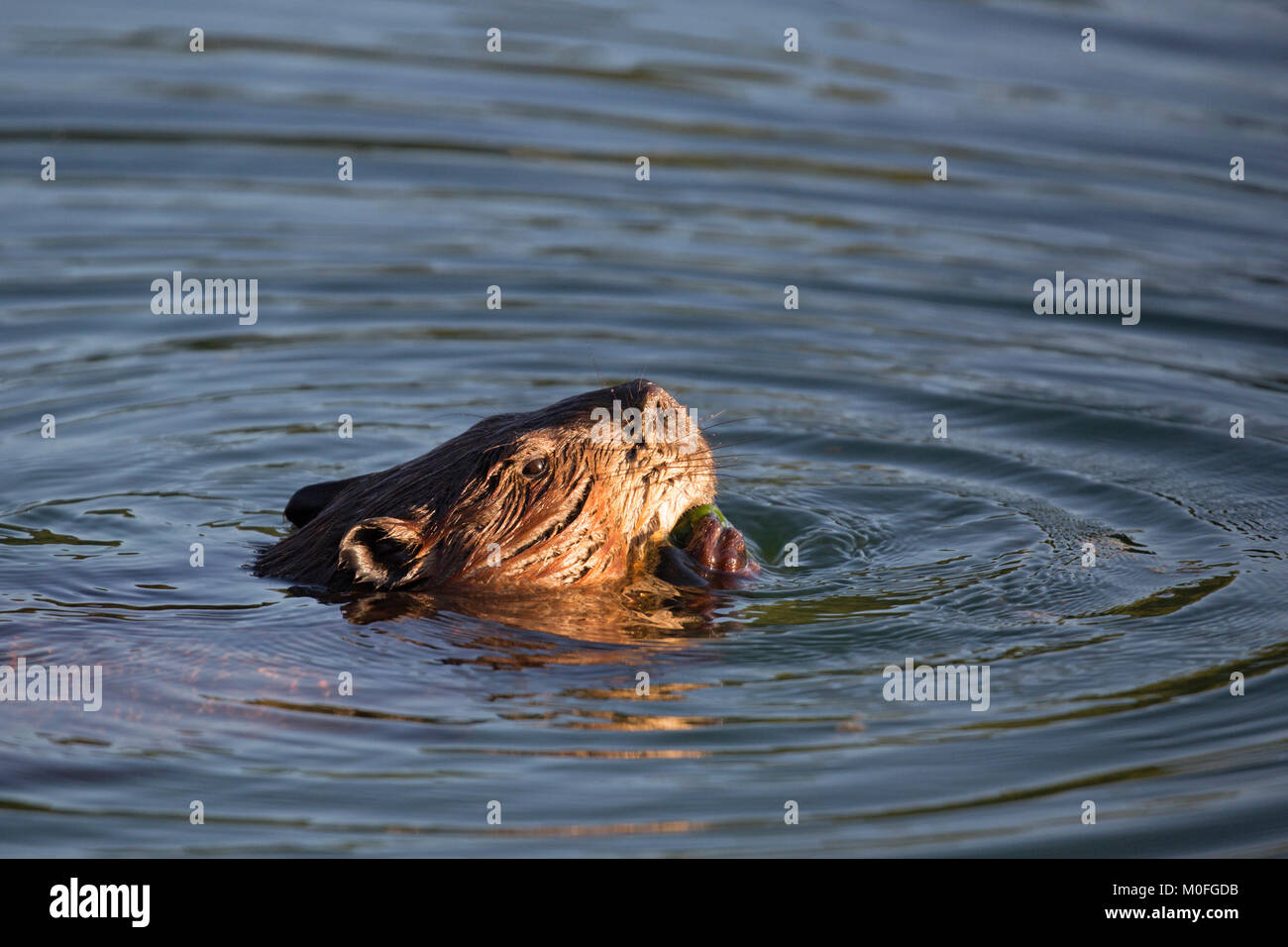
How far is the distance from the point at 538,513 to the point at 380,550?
2.37 ft

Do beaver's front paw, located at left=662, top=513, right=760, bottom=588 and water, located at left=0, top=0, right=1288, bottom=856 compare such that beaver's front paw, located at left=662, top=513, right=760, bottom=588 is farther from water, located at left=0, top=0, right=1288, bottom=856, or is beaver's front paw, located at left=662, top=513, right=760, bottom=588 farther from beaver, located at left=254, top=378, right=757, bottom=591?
water, located at left=0, top=0, right=1288, bottom=856

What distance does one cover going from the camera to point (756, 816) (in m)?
6.09

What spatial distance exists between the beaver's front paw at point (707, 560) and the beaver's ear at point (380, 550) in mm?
1210

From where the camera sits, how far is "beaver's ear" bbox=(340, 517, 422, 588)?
23.3ft

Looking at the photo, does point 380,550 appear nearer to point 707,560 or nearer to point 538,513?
point 538,513

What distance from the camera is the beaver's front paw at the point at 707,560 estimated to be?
775cm

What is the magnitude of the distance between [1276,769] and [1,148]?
1194 centimetres

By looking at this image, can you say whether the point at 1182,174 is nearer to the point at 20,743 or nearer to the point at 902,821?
the point at 902,821

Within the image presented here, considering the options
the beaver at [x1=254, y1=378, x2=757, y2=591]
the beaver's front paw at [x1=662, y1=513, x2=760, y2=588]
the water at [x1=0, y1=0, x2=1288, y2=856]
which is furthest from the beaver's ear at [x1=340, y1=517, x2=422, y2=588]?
the beaver's front paw at [x1=662, y1=513, x2=760, y2=588]

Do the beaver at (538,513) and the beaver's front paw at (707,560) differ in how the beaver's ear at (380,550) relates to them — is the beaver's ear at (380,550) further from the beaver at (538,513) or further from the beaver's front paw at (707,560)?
the beaver's front paw at (707,560)

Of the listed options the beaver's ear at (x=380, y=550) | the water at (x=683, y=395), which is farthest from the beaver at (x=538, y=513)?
the water at (x=683, y=395)

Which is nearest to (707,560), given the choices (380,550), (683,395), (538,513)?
(538,513)

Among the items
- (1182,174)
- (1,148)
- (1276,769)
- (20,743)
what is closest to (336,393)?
(20,743)

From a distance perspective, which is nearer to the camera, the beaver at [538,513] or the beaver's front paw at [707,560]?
the beaver at [538,513]
